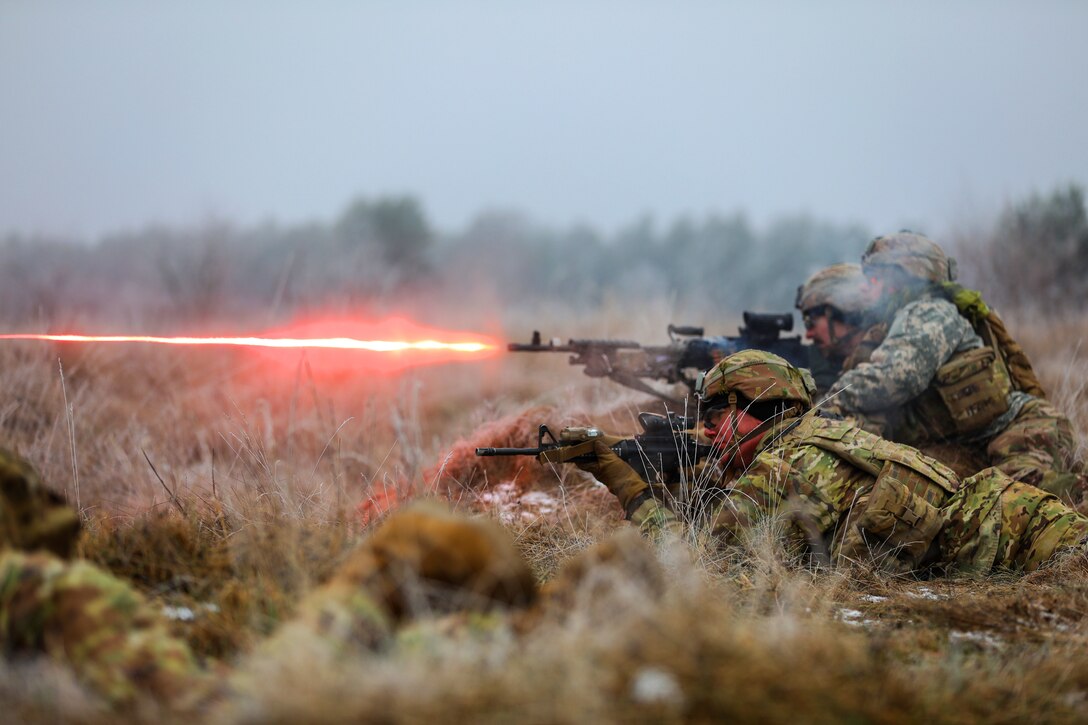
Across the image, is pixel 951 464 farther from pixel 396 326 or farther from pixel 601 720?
pixel 396 326

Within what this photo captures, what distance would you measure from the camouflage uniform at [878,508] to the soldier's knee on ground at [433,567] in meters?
2.11

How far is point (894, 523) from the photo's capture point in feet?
15.3

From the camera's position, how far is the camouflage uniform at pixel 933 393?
6305 mm

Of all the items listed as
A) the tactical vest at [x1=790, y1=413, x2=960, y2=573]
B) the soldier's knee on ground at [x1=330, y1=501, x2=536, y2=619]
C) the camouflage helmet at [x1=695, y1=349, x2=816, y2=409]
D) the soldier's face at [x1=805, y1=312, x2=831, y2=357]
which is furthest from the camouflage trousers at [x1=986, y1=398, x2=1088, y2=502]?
the soldier's knee on ground at [x1=330, y1=501, x2=536, y2=619]

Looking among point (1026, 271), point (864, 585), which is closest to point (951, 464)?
point (864, 585)

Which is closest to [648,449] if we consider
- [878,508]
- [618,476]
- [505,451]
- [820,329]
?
[618,476]

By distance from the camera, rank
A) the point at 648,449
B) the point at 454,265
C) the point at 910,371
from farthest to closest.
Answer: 1. the point at 454,265
2. the point at 910,371
3. the point at 648,449

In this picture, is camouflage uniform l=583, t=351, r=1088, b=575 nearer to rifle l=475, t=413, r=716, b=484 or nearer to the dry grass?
the dry grass

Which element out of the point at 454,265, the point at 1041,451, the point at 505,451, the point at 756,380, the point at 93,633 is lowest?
the point at 93,633

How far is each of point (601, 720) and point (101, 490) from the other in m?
6.63

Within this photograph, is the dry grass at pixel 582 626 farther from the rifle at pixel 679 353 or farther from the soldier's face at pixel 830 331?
the soldier's face at pixel 830 331

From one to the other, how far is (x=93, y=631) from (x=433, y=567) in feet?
3.11

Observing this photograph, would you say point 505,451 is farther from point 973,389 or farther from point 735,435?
point 973,389

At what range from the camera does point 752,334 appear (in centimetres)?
752
